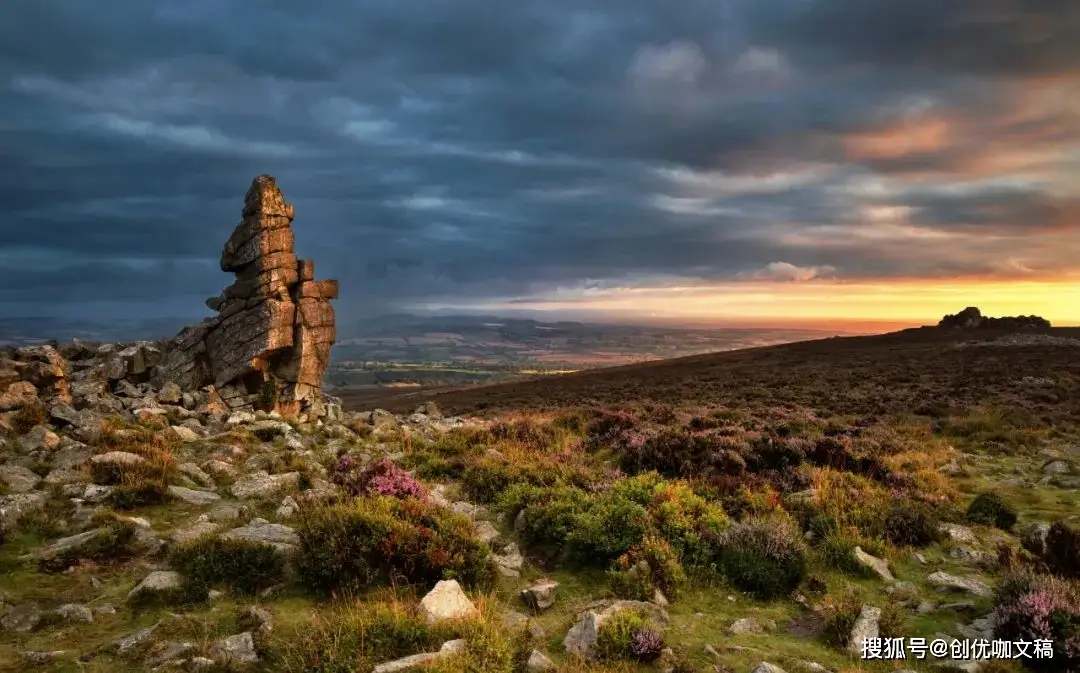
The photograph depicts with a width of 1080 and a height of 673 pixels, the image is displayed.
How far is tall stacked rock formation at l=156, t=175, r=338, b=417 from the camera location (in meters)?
34.3

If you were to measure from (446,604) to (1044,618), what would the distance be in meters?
7.56

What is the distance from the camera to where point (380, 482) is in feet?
43.3

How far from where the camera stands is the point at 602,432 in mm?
23188

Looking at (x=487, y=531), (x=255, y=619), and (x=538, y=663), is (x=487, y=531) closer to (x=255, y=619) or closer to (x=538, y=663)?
(x=255, y=619)

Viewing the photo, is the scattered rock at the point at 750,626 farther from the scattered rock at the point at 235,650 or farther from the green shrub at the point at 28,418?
the green shrub at the point at 28,418

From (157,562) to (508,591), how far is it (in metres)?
5.79

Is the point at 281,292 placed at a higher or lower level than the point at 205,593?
higher

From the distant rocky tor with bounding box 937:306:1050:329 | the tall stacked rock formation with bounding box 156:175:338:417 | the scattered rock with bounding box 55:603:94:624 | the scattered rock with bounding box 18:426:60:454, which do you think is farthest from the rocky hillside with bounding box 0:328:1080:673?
the distant rocky tor with bounding box 937:306:1050:329

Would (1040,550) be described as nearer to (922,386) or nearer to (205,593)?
(205,593)

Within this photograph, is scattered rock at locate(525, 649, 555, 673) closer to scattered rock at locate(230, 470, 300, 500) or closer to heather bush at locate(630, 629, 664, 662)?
heather bush at locate(630, 629, 664, 662)

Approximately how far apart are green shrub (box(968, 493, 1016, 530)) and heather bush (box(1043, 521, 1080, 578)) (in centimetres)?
214

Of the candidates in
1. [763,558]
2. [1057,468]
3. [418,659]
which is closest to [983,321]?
[1057,468]

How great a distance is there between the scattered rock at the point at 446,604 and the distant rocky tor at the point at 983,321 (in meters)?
103

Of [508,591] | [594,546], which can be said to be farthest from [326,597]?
[594,546]
